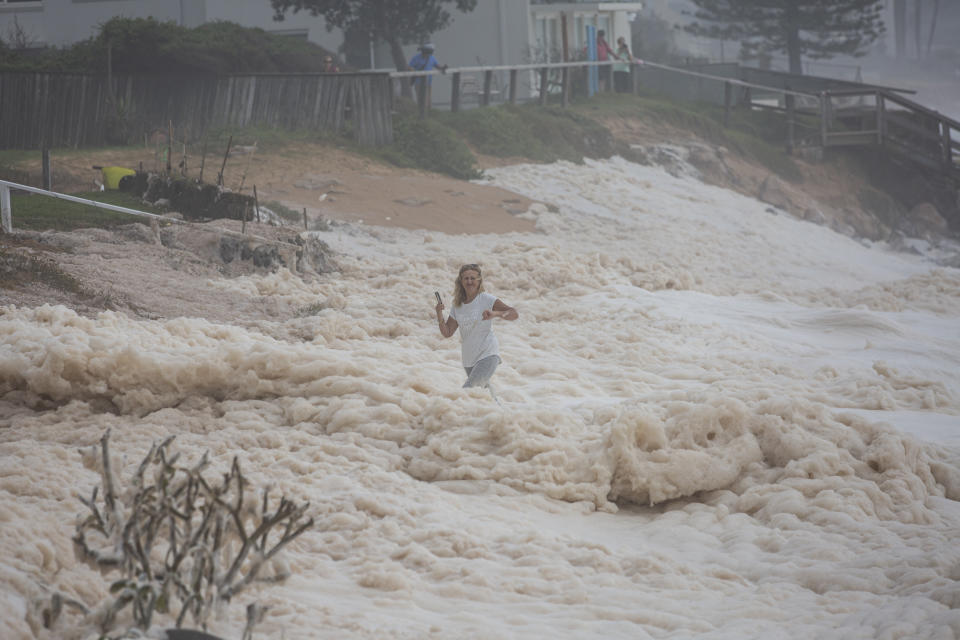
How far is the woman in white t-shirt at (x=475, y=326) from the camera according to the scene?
7648mm

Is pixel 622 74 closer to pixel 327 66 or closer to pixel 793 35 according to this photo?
pixel 327 66

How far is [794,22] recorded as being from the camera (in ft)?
115

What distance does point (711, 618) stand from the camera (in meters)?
4.66

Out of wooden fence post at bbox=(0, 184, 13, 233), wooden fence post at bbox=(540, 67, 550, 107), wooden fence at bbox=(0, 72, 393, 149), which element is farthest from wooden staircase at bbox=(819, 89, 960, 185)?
wooden fence post at bbox=(0, 184, 13, 233)

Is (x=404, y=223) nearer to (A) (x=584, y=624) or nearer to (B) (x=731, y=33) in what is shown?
(A) (x=584, y=624)

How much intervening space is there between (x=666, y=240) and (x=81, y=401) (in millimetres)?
11410

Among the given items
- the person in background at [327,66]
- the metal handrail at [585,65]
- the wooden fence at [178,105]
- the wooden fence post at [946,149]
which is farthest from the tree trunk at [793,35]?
the wooden fence at [178,105]

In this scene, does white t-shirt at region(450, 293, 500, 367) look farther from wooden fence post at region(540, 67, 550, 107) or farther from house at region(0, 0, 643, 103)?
house at region(0, 0, 643, 103)

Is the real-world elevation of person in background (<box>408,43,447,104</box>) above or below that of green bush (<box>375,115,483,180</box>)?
above

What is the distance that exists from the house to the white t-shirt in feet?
62.4

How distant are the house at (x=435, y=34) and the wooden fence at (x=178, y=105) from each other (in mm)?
7018

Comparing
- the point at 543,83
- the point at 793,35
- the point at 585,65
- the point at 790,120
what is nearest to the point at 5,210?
the point at 543,83

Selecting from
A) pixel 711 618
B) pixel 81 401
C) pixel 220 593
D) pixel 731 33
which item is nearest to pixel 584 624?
pixel 711 618

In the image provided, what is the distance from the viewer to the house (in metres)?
25.1
